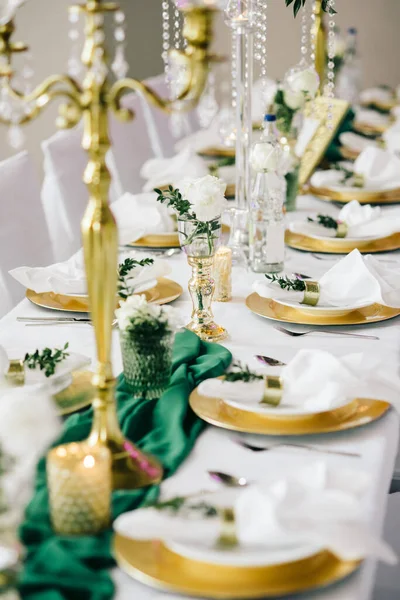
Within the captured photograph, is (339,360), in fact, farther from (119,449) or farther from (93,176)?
(93,176)

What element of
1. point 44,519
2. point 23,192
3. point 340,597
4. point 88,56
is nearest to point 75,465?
Result: point 44,519

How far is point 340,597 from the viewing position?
3.11 feet

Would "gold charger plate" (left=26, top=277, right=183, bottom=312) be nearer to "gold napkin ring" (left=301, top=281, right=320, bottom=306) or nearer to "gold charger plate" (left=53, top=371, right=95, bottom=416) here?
"gold napkin ring" (left=301, top=281, right=320, bottom=306)

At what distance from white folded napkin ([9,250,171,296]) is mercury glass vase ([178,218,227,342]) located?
0.19m

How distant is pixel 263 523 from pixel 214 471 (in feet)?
0.81

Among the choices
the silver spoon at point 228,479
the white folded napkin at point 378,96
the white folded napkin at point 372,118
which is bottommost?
the silver spoon at point 228,479

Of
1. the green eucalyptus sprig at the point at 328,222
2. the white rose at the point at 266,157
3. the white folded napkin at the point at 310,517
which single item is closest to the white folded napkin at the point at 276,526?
the white folded napkin at the point at 310,517

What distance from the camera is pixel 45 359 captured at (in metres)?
1.52

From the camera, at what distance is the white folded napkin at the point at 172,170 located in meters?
3.07

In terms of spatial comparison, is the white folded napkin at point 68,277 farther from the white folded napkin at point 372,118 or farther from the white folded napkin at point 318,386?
the white folded napkin at point 372,118

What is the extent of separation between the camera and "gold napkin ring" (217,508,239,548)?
3.29ft

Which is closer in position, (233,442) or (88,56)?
(88,56)

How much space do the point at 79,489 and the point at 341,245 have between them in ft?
4.82

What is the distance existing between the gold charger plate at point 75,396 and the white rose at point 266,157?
0.88 meters
